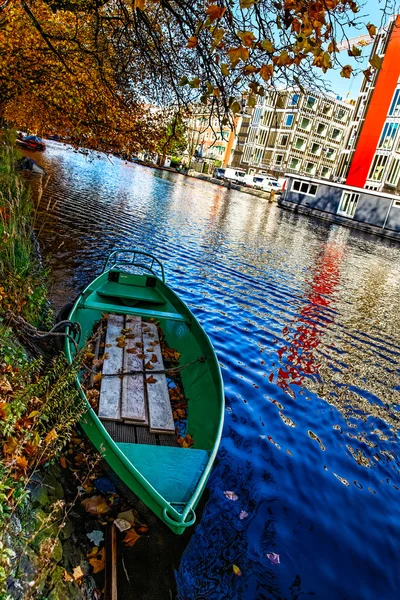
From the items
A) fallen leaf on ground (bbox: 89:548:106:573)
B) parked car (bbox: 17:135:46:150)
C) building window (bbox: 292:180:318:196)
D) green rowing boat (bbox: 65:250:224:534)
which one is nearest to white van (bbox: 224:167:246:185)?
building window (bbox: 292:180:318:196)

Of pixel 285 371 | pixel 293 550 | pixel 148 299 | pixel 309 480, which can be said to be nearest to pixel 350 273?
pixel 285 371

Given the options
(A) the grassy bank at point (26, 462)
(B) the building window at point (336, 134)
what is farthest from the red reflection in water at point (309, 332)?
(B) the building window at point (336, 134)

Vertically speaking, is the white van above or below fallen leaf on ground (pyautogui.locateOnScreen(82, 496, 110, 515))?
above

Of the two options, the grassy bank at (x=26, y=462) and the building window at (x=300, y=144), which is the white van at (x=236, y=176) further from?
the grassy bank at (x=26, y=462)

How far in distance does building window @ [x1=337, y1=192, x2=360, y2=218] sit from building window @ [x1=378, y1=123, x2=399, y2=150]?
26.9 ft

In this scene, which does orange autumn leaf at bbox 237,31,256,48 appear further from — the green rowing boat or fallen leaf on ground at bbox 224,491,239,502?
fallen leaf on ground at bbox 224,491,239,502

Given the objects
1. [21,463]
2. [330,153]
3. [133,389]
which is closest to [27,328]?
[133,389]

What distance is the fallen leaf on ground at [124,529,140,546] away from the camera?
4.19m

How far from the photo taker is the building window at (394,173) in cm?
4709

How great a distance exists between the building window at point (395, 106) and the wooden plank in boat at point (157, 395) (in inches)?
2043

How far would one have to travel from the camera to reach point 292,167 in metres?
69.6

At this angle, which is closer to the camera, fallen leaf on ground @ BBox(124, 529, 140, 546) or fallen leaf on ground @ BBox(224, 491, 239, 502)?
fallen leaf on ground @ BBox(124, 529, 140, 546)

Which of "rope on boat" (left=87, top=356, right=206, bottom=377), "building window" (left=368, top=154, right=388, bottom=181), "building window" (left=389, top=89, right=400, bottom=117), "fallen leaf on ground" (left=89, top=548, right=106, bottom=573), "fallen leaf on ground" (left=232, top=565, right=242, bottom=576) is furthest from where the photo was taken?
"building window" (left=368, top=154, right=388, bottom=181)

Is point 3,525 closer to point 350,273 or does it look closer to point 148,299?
point 148,299
